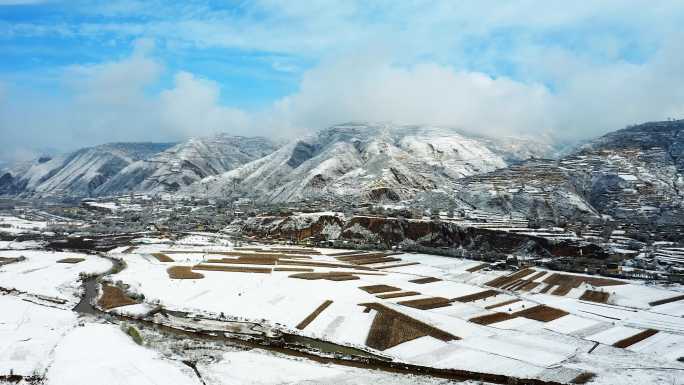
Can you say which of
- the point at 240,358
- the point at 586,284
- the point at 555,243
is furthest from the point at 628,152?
the point at 240,358

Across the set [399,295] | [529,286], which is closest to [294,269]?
[399,295]

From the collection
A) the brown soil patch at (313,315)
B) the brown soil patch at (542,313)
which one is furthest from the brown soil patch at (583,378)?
the brown soil patch at (313,315)

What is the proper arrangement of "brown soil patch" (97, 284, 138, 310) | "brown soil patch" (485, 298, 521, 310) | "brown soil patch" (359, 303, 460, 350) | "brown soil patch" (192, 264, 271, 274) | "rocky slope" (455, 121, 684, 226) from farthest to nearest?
1. "rocky slope" (455, 121, 684, 226)
2. "brown soil patch" (192, 264, 271, 274)
3. "brown soil patch" (485, 298, 521, 310)
4. "brown soil patch" (97, 284, 138, 310)
5. "brown soil patch" (359, 303, 460, 350)

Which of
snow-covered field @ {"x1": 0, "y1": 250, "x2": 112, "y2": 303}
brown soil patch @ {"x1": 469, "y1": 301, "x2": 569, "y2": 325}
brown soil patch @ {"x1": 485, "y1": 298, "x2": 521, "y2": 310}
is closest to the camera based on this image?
brown soil patch @ {"x1": 469, "y1": 301, "x2": 569, "y2": 325}

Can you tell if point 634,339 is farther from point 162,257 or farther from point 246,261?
point 162,257

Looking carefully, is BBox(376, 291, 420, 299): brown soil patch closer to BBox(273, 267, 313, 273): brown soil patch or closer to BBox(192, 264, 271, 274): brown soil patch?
BBox(273, 267, 313, 273): brown soil patch

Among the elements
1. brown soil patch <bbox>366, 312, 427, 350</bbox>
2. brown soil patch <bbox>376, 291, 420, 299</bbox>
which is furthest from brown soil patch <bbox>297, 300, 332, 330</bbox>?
brown soil patch <bbox>376, 291, 420, 299</bbox>

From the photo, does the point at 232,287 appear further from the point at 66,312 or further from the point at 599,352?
the point at 599,352
